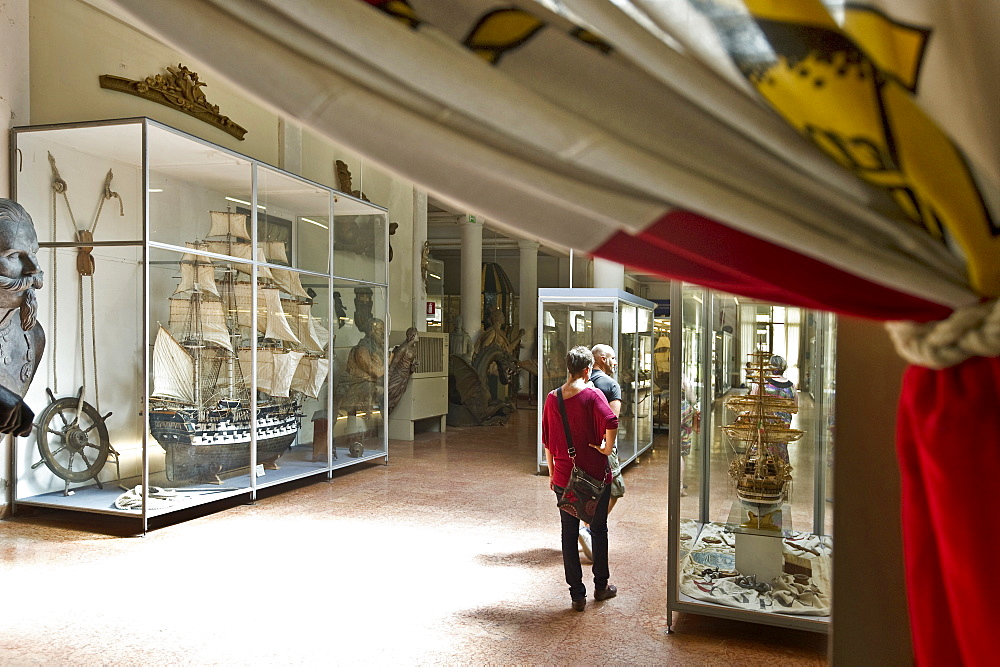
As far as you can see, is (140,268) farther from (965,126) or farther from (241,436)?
(965,126)

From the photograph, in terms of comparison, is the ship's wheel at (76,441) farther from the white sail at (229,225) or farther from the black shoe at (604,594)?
the black shoe at (604,594)

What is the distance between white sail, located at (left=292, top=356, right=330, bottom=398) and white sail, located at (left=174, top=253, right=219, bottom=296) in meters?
1.65

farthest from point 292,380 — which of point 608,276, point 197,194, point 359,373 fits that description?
point 608,276

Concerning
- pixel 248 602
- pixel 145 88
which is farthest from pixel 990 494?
pixel 145 88

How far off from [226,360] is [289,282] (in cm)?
132

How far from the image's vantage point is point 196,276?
7.63 metres

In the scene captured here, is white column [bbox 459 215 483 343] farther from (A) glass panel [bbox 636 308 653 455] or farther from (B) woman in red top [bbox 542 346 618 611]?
(B) woman in red top [bbox 542 346 618 611]

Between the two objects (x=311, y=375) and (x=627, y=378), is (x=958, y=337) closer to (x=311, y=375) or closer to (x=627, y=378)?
(x=311, y=375)

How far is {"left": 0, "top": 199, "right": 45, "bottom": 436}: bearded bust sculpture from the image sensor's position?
487cm

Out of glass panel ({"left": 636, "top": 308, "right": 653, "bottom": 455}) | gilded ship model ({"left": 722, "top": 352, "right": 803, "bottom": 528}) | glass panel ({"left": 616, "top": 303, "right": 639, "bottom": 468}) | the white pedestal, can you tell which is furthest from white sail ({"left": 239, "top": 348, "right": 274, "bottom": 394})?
the white pedestal

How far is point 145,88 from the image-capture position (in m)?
8.32

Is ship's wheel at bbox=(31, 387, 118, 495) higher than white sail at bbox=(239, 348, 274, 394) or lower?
lower

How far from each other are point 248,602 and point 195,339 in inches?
136

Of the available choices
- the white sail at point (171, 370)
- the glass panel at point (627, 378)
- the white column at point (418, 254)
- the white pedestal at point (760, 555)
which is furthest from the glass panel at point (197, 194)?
the white column at point (418, 254)
